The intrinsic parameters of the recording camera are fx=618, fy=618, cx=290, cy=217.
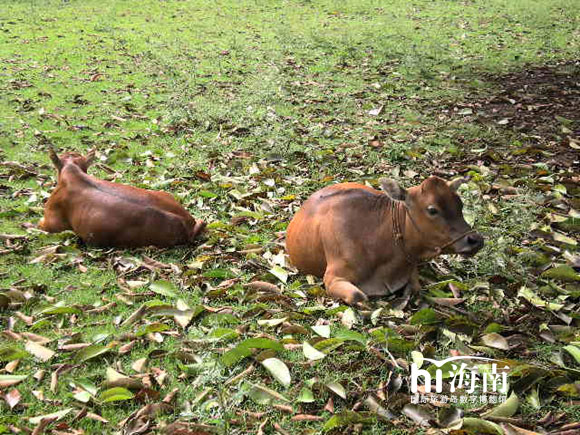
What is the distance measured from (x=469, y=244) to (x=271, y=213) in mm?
2517

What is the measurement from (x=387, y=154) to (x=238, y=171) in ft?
6.35

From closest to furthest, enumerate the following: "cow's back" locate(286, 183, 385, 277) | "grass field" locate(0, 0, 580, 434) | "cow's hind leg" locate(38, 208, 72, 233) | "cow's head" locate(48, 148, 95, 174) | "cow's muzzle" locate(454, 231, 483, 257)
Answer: "grass field" locate(0, 0, 580, 434) < "cow's muzzle" locate(454, 231, 483, 257) < "cow's back" locate(286, 183, 385, 277) < "cow's hind leg" locate(38, 208, 72, 233) < "cow's head" locate(48, 148, 95, 174)

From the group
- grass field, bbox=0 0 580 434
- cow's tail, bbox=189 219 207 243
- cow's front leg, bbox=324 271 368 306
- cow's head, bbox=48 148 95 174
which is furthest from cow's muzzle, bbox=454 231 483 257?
cow's head, bbox=48 148 95 174

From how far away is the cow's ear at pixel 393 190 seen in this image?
4.61 metres

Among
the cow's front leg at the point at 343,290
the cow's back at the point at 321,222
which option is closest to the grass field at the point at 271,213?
the cow's front leg at the point at 343,290

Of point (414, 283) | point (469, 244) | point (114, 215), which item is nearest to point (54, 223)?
point (114, 215)

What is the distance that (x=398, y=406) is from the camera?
11.5 feet

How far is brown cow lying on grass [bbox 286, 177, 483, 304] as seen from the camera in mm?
4566

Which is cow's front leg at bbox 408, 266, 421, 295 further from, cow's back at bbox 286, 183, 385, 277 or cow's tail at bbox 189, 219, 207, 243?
cow's tail at bbox 189, 219, 207, 243

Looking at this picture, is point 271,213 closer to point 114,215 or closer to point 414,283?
point 114,215

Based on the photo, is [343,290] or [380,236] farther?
[380,236]

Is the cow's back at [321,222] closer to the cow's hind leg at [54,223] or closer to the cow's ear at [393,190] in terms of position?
the cow's ear at [393,190]

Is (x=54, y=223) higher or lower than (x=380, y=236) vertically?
lower

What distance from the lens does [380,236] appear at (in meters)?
4.84
